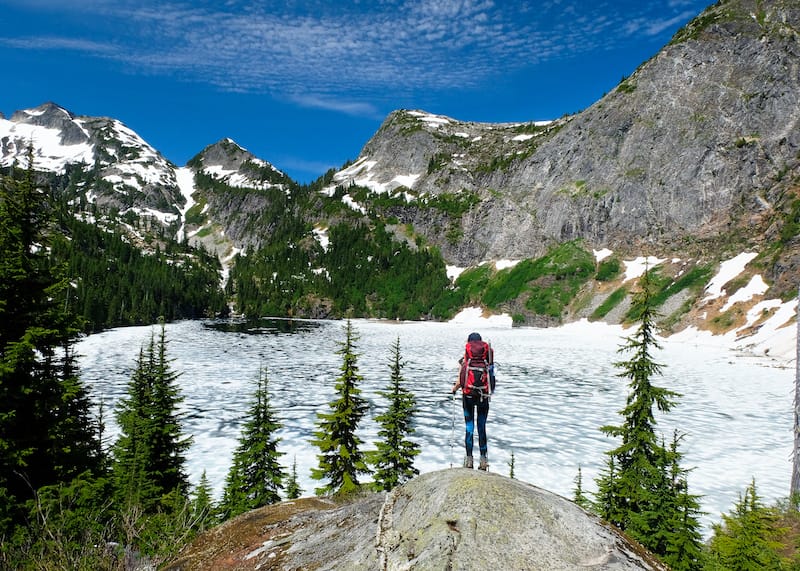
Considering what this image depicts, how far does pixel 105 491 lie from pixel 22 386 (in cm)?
457

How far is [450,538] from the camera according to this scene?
16.5 ft

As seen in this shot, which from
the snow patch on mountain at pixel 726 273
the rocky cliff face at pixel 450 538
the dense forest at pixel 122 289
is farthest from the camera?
the dense forest at pixel 122 289

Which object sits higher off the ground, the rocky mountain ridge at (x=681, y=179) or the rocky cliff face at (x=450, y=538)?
the rocky mountain ridge at (x=681, y=179)

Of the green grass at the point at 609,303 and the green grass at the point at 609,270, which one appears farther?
the green grass at the point at 609,270

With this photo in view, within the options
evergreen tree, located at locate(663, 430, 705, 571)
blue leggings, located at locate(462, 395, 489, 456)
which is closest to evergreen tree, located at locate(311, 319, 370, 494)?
blue leggings, located at locate(462, 395, 489, 456)

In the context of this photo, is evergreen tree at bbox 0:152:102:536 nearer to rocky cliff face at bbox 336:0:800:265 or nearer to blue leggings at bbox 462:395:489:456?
blue leggings at bbox 462:395:489:456

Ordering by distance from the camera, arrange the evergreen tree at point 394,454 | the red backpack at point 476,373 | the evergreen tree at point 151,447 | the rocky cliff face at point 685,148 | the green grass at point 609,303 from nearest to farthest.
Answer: the red backpack at point 476,373 < the evergreen tree at point 394,454 < the evergreen tree at point 151,447 < the green grass at point 609,303 < the rocky cliff face at point 685,148

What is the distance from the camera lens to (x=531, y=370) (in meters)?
53.8

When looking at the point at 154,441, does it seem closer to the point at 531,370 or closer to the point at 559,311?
the point at 531,370

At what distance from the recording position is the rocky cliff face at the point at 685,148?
11838 centimetres

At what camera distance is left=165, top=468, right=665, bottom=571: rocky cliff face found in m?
4.94

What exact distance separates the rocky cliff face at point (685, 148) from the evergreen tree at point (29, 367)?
442 ft

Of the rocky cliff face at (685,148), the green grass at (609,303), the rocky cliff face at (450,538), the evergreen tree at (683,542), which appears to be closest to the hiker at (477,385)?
the rocky cliff face at (450,538)

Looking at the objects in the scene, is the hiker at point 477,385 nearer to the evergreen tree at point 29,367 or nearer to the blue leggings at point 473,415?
the blue leggings at point 473,415
